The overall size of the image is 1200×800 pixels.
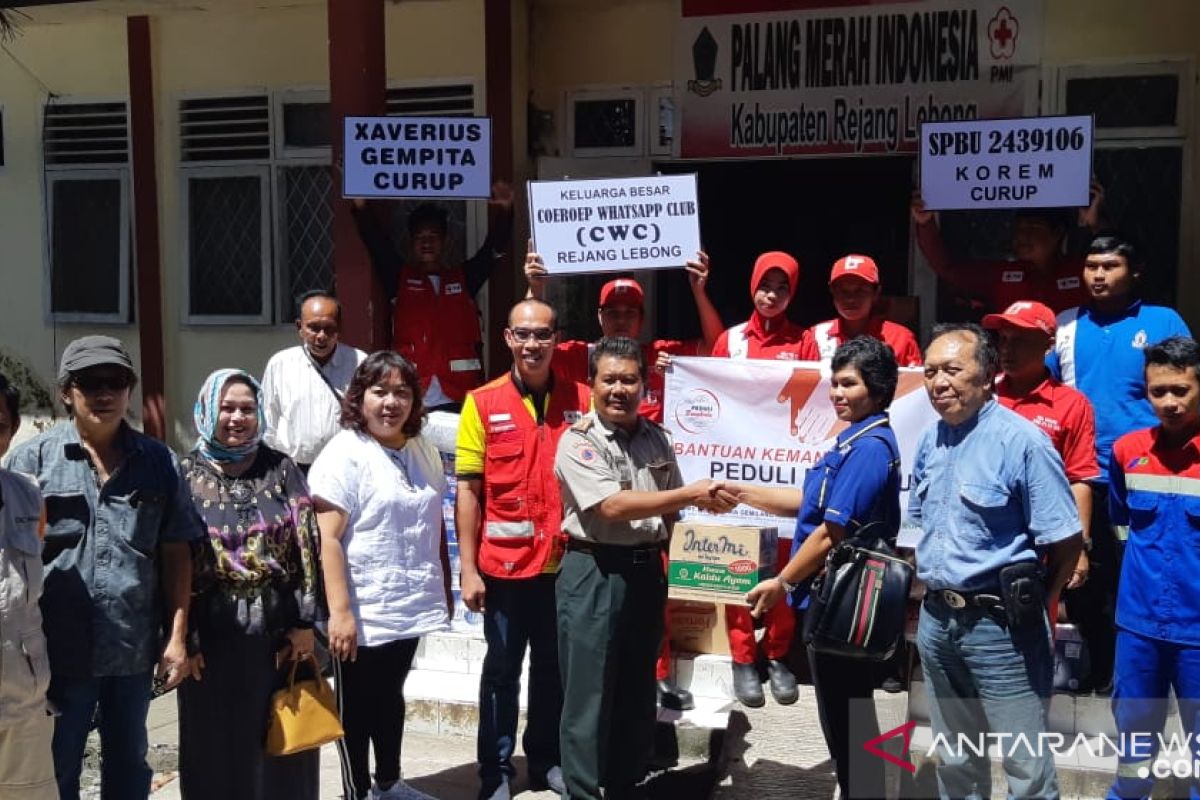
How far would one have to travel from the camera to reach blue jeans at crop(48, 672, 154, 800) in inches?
167

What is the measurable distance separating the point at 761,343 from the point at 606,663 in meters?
2.09

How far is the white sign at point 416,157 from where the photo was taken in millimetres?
6945

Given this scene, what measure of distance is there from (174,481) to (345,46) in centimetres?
382

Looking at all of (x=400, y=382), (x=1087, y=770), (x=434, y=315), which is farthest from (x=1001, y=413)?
(x=434, y=315)

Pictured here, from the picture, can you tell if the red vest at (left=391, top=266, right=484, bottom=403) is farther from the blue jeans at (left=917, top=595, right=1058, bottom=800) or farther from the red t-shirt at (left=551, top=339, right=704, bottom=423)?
the blue jeans at (left=917, top=595, right=1058, bottom=800)

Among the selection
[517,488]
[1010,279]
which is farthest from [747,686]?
[1010,279]

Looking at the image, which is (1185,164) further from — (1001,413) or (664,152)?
(1001,413)

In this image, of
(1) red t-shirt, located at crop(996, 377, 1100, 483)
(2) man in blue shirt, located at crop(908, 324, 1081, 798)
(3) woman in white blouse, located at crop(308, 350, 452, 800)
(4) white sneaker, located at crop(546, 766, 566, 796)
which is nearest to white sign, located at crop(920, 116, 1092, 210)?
(1) red t-shirt, located at crop(996, 377, 1100, 483)

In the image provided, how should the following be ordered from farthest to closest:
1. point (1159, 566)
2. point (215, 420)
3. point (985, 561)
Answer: point (1159, 566) < point (215, 420) < point (985, 561)

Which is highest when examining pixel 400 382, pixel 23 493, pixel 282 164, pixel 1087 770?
pixel 282 164

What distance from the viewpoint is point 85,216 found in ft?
31.7

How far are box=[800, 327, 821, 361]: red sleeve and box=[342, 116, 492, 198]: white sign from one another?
1954 mm

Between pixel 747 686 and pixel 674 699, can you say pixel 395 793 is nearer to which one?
pixel 674 699

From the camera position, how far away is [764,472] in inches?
236
